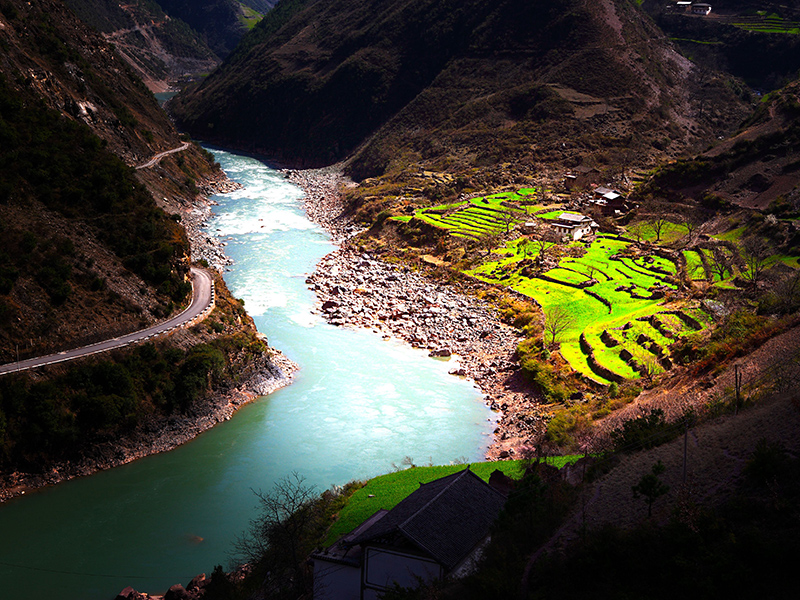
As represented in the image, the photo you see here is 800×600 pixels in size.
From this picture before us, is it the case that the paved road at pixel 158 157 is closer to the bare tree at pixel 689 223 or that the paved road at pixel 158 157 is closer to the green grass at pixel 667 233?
Result: the green grass at pixel 667 233

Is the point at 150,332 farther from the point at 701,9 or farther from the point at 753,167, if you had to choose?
the point at 701,9

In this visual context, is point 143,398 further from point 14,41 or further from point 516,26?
point 516,26

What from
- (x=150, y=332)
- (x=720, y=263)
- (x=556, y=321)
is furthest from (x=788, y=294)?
(x=150, y=332)

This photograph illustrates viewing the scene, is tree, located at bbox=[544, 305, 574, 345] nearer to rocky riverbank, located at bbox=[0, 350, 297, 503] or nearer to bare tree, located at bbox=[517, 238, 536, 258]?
bare tree, located at bbox=[517, 238, 536, 258]

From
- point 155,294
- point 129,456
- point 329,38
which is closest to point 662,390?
point 129,456

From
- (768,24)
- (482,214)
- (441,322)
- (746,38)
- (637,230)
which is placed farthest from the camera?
(768,24)
